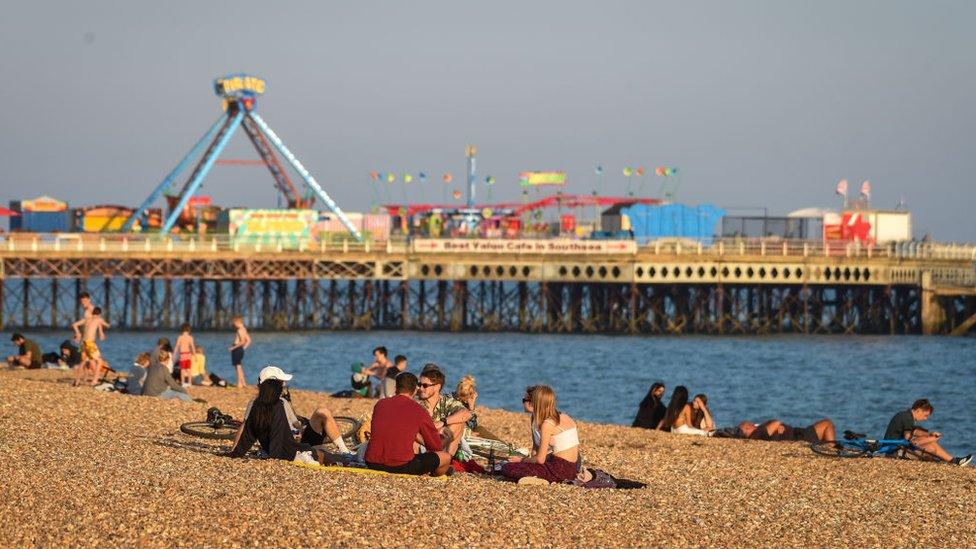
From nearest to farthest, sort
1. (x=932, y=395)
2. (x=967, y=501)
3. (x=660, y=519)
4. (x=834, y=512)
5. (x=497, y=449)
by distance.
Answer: (x=660, y=519)
(x=834, y=512)
(x=967, y=501)
(x=497, y=449)
(x=932, y=395)

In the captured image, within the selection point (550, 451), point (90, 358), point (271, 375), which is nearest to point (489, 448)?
point (550, 451)

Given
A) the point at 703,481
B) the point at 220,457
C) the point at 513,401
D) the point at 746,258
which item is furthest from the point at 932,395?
the point at 220,457

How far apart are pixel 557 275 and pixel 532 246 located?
1471mm

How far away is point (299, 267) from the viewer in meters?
58.2

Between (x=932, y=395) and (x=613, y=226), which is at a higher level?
(x=613, y=226)

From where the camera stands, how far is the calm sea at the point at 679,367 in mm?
36500

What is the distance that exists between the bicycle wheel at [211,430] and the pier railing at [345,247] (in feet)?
130

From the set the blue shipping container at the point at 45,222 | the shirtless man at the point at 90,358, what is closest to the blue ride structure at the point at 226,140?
the blue shipping container at the point at 45,222

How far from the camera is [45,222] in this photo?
73.9 meters

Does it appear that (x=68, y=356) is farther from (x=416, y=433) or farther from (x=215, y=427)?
(x=416, y=433)

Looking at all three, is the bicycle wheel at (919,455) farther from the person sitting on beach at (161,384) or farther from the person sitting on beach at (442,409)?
the person sitting on beach at (161,384)

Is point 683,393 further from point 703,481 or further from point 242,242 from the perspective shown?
point 242,242

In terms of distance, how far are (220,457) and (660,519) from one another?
445 cm

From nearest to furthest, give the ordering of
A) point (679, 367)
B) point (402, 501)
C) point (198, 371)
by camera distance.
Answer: point (402, 501)
point (198, 371)
point (679, 367)
